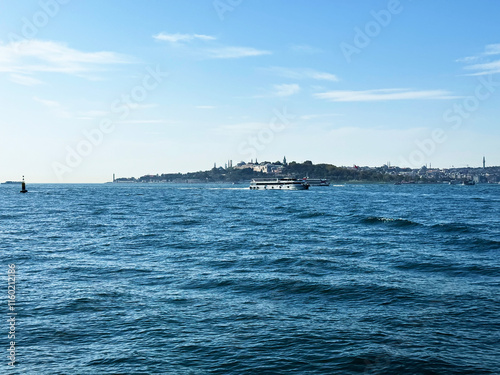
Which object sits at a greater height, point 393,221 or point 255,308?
point 255,308

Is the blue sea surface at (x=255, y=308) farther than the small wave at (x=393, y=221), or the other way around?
the small wave at (x=393, y=221)

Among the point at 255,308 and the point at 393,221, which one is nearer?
the point at 255,308

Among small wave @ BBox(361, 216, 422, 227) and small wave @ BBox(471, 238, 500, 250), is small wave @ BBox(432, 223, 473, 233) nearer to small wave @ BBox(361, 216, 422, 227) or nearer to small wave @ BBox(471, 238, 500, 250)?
small wave @ BBox(361, 216, 422, 227)

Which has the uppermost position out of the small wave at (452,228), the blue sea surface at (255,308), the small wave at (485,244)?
the blue sea surface at (255,308)

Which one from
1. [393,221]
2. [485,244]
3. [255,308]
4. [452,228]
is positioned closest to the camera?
[255,308]

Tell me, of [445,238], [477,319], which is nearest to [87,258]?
[477,319]

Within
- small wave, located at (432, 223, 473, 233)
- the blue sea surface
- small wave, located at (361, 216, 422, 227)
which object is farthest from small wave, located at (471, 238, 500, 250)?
small wave, located at (361, 216, 422, 227)

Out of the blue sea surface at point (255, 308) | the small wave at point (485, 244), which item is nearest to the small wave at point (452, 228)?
the small wave at point (485, 244)

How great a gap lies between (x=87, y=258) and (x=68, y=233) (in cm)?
1711

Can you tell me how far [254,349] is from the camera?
14258 mm

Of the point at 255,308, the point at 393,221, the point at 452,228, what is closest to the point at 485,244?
the point at 452,228

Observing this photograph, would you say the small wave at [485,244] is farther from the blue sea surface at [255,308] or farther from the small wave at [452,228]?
the small wave at [452,228]

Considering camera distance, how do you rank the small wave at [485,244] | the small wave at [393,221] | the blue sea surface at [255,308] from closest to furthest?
the blue sea surface at [255,308] < the small wave at [485,244] < the small wave at [393,221]

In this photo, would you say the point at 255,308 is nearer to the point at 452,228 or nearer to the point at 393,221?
the point at 452,228
